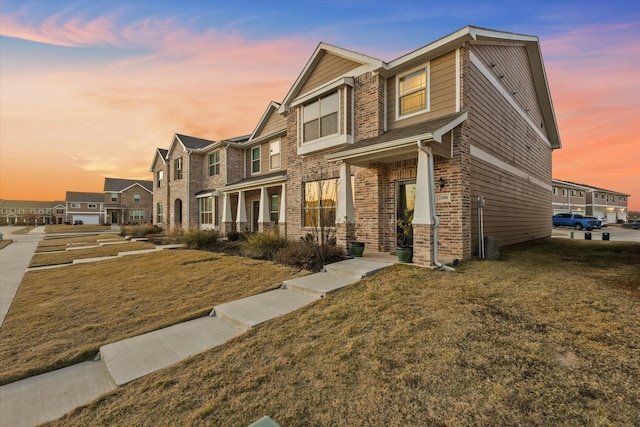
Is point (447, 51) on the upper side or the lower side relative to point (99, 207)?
upper

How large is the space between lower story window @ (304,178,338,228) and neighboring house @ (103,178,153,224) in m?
45.4

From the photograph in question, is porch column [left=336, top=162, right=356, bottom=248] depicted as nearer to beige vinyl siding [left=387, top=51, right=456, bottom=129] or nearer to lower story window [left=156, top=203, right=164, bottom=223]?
beige vinyl siding [left=387, top=51, right=456, bottom=129]

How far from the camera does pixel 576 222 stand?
27125mm

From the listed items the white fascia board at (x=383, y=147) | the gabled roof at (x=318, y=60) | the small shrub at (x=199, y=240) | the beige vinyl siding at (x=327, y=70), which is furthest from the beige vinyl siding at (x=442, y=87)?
the small shrub at (x=199, y=240)

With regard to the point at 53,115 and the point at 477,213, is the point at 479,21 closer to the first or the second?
the point at 477,213

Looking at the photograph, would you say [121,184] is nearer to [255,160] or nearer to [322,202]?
[255,160]

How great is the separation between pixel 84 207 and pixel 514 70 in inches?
2945

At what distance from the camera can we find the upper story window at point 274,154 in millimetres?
16184

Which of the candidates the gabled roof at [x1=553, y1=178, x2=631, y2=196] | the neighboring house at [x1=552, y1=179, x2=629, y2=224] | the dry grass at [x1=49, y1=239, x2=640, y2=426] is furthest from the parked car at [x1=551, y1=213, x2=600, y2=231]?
the dry grass at [x1=49, y1=239, x2=640, y2=426]

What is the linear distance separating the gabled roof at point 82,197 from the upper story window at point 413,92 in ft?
234

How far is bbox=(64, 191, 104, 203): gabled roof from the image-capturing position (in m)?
56.3

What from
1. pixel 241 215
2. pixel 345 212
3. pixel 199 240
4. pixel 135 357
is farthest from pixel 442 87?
pixel 241 215

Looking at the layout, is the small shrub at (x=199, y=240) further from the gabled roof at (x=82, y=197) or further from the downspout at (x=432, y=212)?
the gabled roof at (x=82, y=197)

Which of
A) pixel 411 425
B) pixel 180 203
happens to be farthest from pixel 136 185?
pixel 411 425
